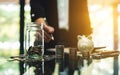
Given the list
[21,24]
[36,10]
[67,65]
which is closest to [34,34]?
[67,65]

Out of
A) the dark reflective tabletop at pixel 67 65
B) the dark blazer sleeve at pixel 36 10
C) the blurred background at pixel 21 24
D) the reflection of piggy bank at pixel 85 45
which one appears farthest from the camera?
the blurred background at pixel 21 24

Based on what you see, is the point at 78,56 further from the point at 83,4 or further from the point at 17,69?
the point at 17,69

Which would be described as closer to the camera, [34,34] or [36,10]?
[34,34]

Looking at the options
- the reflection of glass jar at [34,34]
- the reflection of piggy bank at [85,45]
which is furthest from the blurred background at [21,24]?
the reflection of glass jar at [34,34]

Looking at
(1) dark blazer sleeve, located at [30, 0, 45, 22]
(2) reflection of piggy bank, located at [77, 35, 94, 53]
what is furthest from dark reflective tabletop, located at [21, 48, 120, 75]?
(1) dark blazer sleeve, located at [30, 0, 45, 22]

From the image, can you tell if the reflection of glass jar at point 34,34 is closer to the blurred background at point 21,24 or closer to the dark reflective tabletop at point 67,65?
the dark reflective tabletop at point 67,65

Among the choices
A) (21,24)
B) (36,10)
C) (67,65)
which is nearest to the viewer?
(67,65)

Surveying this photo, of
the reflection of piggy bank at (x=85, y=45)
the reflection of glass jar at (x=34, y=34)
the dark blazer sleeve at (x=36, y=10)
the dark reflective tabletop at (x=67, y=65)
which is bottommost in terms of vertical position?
the dark reflective tabletop at (x=67, y=65)

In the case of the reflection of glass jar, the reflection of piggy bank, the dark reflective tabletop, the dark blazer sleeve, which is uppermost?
the dark blazer sleeve

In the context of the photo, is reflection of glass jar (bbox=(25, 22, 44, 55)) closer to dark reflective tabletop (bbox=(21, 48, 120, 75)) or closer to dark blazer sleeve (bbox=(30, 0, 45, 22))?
dark reflective tabletop (bbox=(21, 48, 120, 75))

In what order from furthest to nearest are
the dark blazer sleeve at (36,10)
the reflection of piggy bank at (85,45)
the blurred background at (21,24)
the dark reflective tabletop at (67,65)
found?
1. the blurred background at (21,24)
2. the dark blazer sleeve at (36,10)
3. the reflection of piggy bank at (85,45)
4. the dark reflective tabletop at (67,65)

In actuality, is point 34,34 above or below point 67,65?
above

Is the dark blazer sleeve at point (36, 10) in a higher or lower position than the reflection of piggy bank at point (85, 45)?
higher

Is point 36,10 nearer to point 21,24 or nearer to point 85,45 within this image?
point 85,45
